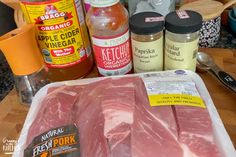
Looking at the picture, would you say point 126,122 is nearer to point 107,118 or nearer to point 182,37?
point 107,118

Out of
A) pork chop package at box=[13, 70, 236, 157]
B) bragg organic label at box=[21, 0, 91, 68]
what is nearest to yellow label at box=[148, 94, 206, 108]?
pork chop package at box=[13, 70, 236, 157]

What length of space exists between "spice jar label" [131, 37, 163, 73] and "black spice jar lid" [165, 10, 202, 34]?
4 cm

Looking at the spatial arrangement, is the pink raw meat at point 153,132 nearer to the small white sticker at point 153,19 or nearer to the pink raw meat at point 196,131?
the pink raw meat at point 196,131

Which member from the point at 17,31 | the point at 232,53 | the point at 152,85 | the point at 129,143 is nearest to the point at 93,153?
the point at 129,143

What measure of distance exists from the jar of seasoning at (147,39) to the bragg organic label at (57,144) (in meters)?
0.20

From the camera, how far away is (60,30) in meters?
0.60

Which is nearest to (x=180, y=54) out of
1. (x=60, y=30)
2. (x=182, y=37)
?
(x=182, y=37)

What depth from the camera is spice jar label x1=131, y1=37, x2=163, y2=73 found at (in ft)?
1.86

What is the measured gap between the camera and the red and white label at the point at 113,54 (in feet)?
1.90

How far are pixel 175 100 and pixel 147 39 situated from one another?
140mm

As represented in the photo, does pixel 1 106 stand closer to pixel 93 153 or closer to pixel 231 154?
pixel 93 153

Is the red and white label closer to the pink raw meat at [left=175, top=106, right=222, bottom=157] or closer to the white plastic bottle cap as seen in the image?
the white plastic bottle cap

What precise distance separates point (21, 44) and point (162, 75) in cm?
29

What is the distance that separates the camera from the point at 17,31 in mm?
573
